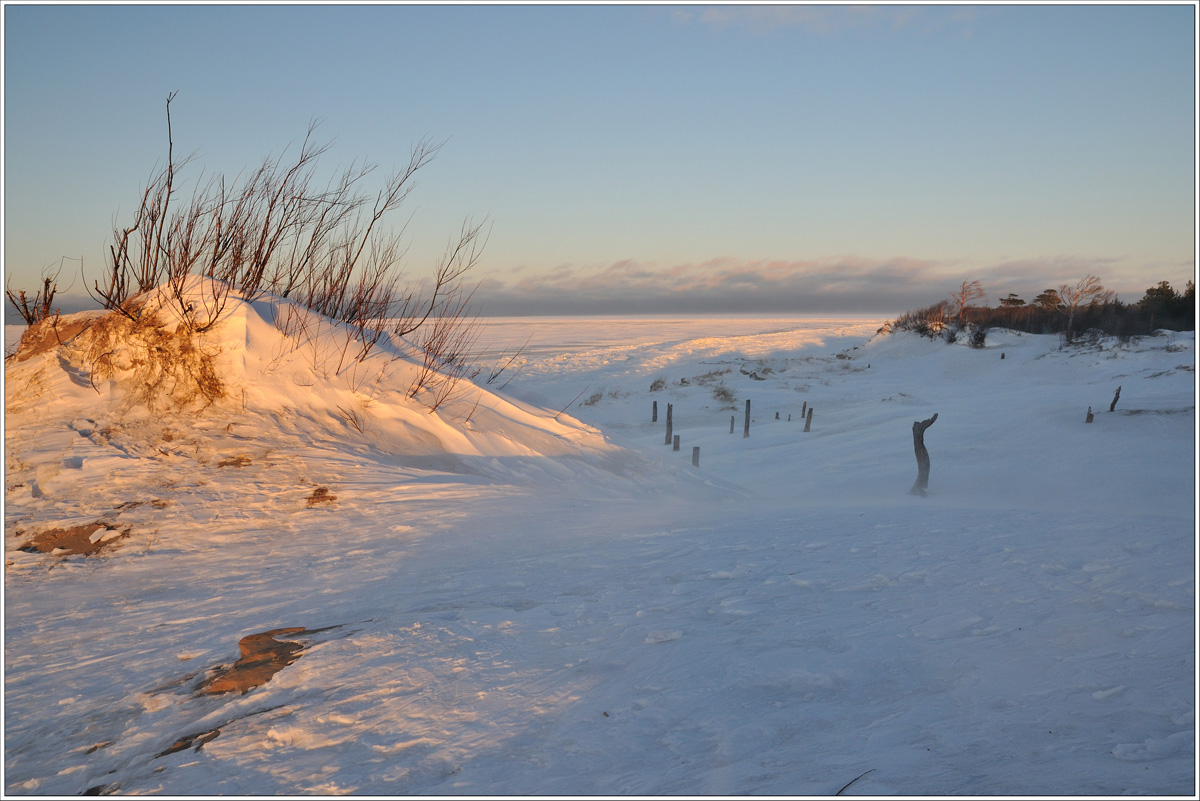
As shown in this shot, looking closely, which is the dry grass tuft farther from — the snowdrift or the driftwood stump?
the driftwood stump

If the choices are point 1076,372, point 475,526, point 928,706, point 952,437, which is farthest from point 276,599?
point 1076,372

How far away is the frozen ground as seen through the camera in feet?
7.56

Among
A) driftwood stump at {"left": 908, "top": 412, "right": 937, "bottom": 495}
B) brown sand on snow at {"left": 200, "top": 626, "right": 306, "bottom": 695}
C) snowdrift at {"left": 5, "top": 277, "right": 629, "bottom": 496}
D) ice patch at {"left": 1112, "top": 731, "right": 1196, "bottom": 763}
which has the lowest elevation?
driftwood stump at {"left": 908, "top": 412, "right": 937, "bottom": 495}

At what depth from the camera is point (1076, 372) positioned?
33.4m

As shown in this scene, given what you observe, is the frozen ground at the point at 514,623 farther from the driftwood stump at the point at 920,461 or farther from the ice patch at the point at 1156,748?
the driftwood stump at the point at 920,461

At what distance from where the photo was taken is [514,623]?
3.41 meters

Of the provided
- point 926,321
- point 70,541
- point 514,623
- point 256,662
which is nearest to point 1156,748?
point 514,623

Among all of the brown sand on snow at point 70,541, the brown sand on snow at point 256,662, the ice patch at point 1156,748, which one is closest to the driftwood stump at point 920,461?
the ice patch at point 1156,748

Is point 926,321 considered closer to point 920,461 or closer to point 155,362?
point 920,461

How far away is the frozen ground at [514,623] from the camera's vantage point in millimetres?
2305

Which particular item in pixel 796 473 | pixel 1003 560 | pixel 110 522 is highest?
pixel 110 522

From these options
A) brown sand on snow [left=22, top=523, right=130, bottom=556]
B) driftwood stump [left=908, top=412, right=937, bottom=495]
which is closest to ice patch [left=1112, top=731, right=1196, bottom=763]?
brown sand on snow [left=22, top=523, right=130, bottom=556]

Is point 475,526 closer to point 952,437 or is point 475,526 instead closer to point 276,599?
point 276,599

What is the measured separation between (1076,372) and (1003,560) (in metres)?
35.9
